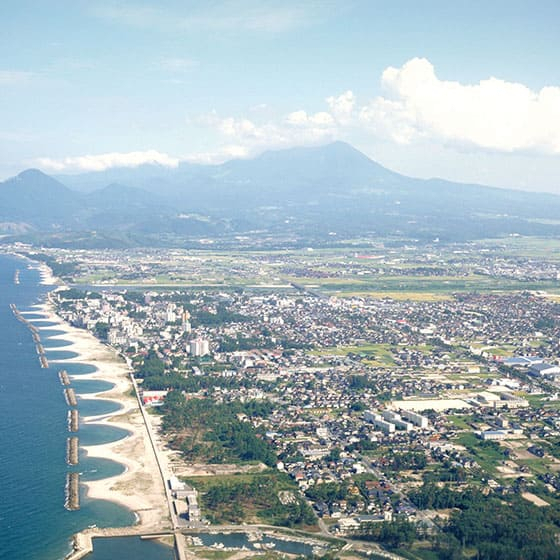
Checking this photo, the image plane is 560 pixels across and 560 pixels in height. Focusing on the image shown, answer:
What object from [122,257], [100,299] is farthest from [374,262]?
[100,299]

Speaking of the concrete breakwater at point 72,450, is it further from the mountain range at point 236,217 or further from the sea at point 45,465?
the mountain range at point 236,217

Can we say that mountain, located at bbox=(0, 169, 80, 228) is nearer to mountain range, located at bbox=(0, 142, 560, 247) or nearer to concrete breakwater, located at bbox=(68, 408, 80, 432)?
mountain range, located at bbox=(0, 142, 560, 247)

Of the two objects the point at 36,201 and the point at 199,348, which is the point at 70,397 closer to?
Result: the point at 199,348

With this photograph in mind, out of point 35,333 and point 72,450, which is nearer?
point 72,450

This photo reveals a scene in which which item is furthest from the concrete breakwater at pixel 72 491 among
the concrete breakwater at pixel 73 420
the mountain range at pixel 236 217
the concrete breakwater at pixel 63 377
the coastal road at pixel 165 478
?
the mountain range at pixel 236 217

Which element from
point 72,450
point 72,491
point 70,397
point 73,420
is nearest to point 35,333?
point 70,397
